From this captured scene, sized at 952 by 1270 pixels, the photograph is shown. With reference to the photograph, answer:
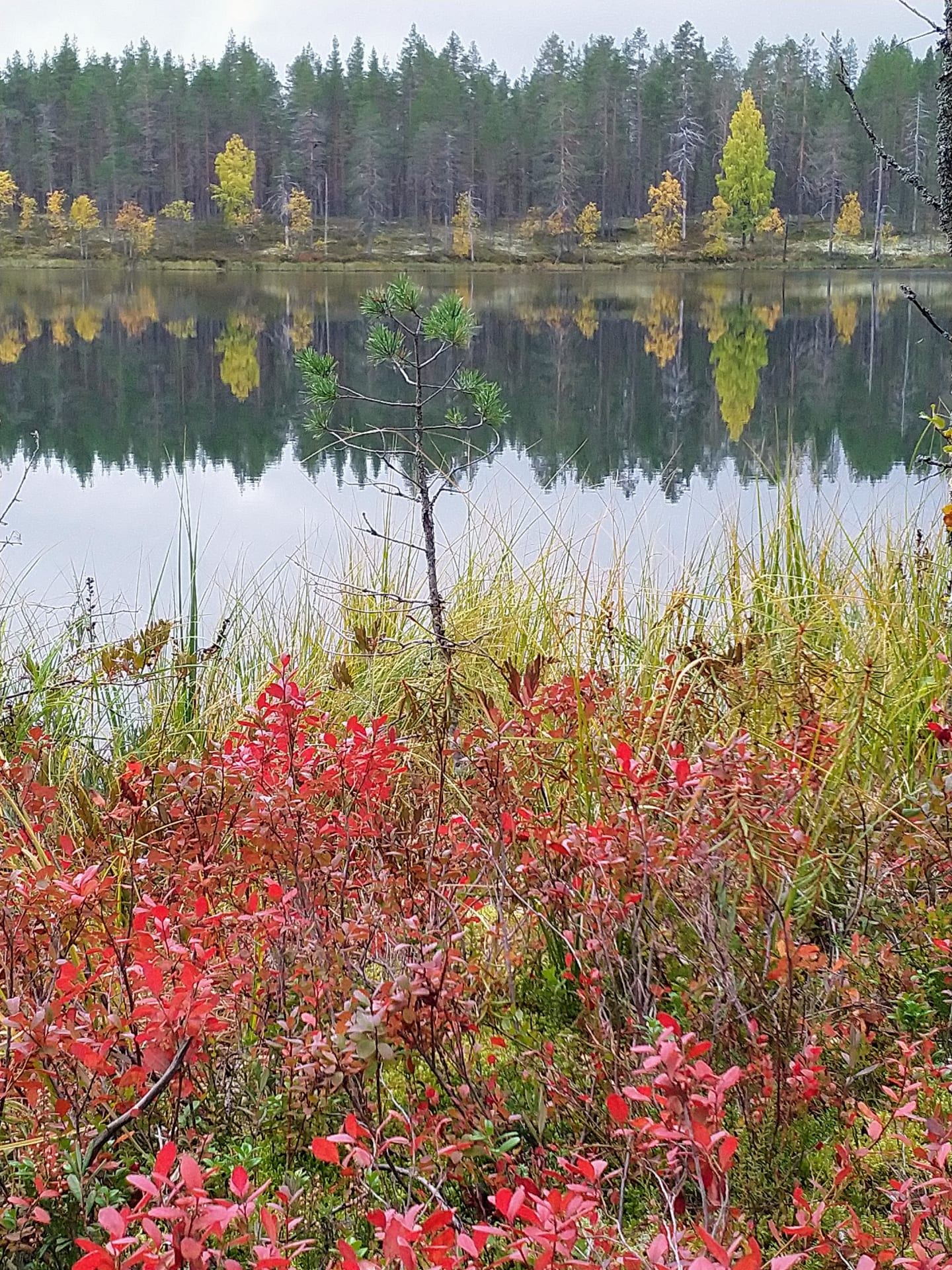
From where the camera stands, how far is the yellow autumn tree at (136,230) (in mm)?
71125

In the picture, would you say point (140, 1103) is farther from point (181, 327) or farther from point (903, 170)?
point (181, 327)

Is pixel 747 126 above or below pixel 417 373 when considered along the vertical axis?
above

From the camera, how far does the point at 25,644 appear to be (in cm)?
570

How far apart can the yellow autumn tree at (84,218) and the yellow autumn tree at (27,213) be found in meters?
2.49

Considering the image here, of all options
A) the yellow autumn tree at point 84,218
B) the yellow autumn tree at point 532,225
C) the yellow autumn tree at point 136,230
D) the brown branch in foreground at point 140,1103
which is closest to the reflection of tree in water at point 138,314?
the yellow autumn tree at point 136,230

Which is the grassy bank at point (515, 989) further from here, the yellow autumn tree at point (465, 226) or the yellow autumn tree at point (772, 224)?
the yellow autumn tree at point (772, 224)

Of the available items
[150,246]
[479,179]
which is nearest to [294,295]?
[150,246]

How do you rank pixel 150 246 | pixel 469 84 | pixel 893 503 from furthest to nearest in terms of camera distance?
pixel 469 84 < pixel 150 246 < pixel 893 503

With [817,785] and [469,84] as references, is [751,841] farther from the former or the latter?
[469,84]

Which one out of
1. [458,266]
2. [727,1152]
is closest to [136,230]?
[458,266]

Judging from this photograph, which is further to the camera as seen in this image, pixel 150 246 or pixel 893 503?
pixel 150 246

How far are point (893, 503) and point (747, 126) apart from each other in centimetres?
6436

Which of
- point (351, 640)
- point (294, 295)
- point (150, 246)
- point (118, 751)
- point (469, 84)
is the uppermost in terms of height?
point (469, 84)

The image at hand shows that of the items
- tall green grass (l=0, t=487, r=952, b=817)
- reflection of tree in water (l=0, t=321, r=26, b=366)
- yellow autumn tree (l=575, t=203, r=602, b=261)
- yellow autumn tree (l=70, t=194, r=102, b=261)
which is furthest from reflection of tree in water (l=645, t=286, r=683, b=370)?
yellow autumn tree (l=70, t=194, r=102, b=261)
